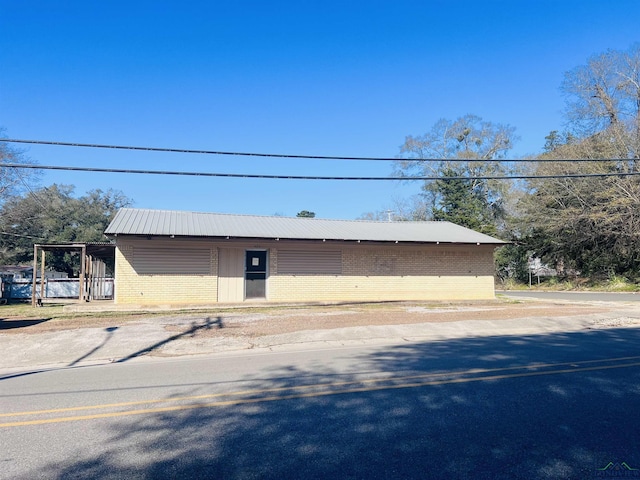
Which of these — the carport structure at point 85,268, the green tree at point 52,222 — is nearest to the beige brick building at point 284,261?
the carport structure at point 85,268

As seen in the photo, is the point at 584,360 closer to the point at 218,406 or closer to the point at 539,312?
the point at 218,406

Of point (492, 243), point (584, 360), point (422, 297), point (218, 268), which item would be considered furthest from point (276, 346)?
point (492, 243)

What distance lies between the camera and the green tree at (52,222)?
145 ft

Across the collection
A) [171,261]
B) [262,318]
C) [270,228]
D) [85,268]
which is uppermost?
[270,228]

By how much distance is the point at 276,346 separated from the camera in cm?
1067

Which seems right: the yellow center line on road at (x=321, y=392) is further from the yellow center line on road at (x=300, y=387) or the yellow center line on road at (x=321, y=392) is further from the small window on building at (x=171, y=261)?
the small window on building at (x=171, y=261)

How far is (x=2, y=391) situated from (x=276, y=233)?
15123 mm

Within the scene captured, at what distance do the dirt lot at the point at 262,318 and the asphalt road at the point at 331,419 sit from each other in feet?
15.6

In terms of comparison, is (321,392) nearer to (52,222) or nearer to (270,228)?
(270,228)

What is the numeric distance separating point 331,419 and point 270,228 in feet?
58.6

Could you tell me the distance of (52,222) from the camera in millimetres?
50500

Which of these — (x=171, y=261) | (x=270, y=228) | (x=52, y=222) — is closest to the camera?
(x=171, y=261)

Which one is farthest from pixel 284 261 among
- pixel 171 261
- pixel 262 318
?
pixel 262 318

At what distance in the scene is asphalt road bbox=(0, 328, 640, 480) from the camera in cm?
386
